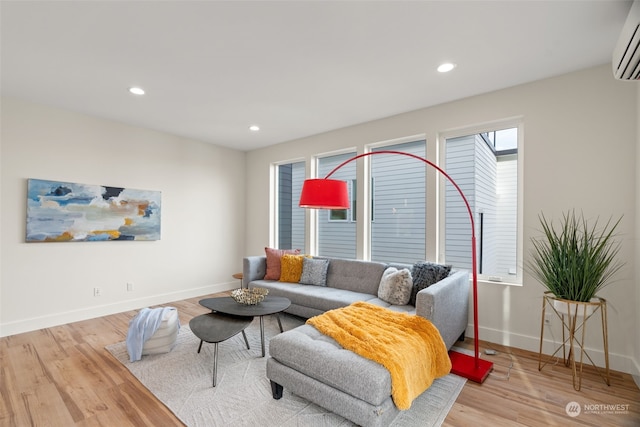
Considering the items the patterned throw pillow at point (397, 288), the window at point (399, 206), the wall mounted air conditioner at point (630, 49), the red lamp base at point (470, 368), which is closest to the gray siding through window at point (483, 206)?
the window at point (399, 206)

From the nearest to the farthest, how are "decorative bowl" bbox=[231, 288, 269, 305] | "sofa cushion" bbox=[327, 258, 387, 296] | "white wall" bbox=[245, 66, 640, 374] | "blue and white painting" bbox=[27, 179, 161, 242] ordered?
"white wall" bbox=[245, 66, 640, 374], "decorative bowl" bbox=[231, 288, 269, 305], "blue and white painting" bbox=[27, 179, 161, 242], "sofa cushion" bbox=[327, 258, 387, 296]

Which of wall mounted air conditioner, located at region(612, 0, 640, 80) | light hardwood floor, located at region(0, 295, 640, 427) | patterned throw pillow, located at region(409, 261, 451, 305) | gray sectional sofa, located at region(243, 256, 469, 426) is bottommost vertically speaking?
light hardwood floor, located at region(0, 295, 640, 427)

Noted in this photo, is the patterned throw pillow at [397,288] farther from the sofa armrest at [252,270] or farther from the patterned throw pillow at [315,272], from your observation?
the sofa armrest at [252,270]

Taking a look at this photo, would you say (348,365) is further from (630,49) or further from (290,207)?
(290,207)

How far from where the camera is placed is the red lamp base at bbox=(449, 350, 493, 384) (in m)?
2.47

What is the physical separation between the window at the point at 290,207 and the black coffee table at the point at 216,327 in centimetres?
246

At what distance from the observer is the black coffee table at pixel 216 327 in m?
2.41

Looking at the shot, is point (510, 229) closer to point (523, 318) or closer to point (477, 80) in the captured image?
point (523, 318)

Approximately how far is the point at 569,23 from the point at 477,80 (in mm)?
883

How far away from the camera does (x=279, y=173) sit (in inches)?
221

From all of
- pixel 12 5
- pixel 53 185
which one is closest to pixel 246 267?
pixel 53 185

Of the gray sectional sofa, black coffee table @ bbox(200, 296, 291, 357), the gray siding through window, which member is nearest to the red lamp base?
the gray sectional sofa

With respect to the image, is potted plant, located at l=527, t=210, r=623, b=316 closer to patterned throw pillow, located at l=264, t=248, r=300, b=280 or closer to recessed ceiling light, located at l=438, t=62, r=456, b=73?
recessed ceiling light, located at l=438, t=62, r=456, b=73

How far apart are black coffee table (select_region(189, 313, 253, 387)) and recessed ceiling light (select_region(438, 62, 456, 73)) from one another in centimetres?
287
